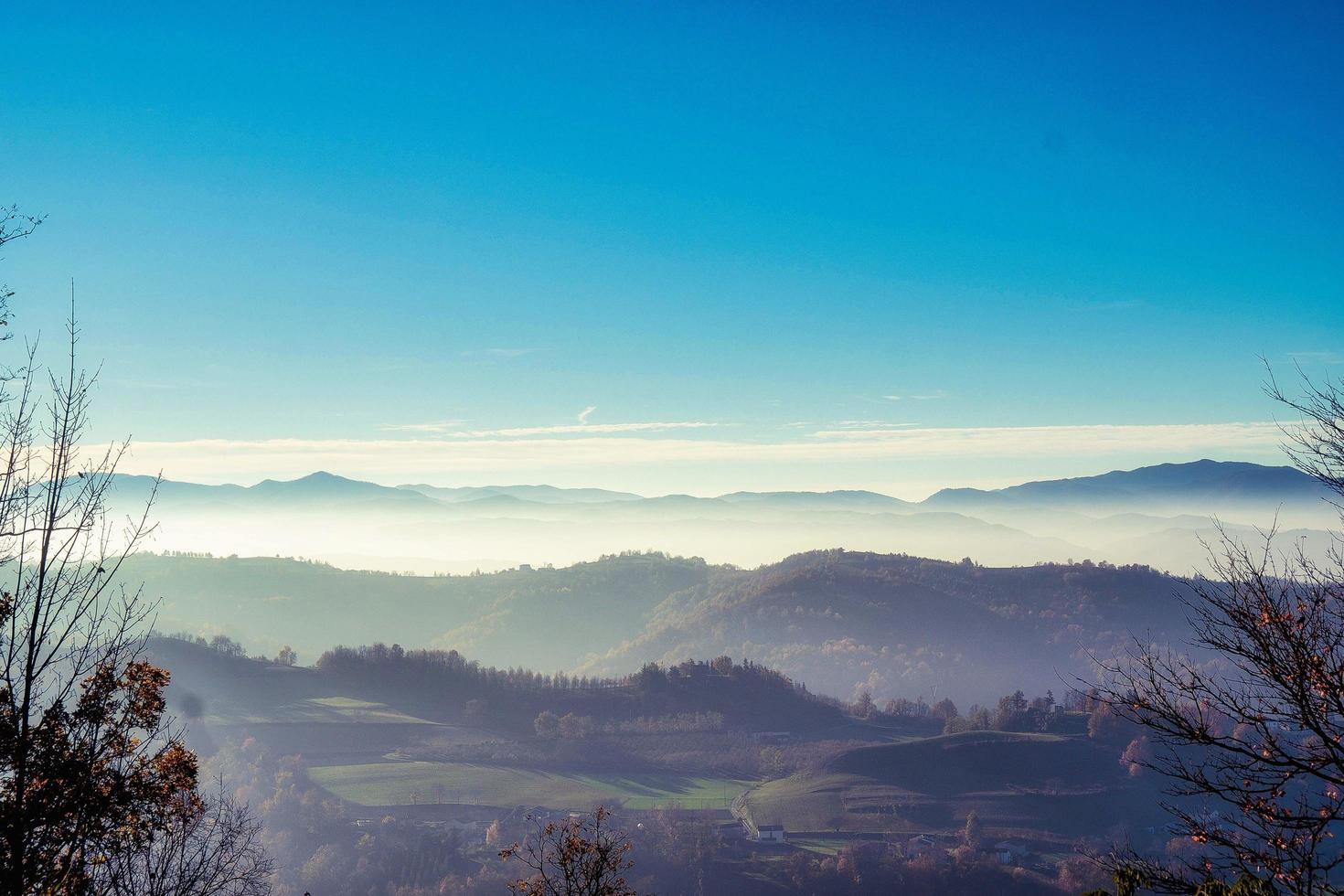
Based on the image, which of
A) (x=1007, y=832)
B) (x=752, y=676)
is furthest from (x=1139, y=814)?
(x=752, y=676)

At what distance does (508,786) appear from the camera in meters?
107

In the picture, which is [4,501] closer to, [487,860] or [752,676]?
[487,860]

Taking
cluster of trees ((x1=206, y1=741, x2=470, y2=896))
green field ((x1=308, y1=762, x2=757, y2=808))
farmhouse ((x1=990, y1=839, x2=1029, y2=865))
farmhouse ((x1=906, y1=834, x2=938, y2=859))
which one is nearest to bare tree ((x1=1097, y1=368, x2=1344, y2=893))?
cluster of trees ((x1=206, y1=741, x2=470, y2=896))

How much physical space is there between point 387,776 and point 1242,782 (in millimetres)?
115866

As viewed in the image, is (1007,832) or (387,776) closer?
(1007,832)

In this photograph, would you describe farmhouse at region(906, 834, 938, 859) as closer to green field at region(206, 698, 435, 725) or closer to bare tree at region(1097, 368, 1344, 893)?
bare tree at region(1097, 368, 1344, 893)

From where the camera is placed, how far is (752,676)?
176250mm

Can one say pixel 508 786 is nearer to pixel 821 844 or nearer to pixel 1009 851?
pixel 821 844

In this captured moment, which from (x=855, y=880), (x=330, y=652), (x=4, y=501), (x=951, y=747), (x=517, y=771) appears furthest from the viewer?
(x=330, y=652)

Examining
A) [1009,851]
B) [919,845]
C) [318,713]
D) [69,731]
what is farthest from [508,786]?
[69,731]

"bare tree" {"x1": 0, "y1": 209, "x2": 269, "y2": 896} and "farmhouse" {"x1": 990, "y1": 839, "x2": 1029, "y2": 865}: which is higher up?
"bare tree" {"x1": 0, "y1": 209, "x2": 269, "y2": 896}

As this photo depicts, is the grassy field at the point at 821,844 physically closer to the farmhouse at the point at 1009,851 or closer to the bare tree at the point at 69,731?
the farmhouse at the point at 1009,851

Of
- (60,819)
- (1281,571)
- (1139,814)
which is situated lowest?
(1139,814)

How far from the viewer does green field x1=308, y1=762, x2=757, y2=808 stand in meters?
99.9
